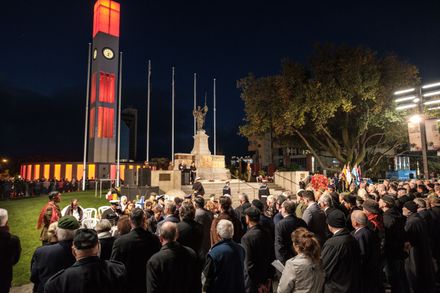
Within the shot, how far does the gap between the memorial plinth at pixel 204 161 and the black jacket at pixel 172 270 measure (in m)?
21.8

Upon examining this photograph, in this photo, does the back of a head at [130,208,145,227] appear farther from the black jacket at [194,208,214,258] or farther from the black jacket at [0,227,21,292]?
the black jacket at [194,208,214,258]

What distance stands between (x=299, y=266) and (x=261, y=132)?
21.8 metres

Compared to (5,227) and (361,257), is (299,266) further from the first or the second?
(5,227)

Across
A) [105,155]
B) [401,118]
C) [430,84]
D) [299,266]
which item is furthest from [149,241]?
[105,155]

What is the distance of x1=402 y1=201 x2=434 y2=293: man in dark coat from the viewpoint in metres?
5.25

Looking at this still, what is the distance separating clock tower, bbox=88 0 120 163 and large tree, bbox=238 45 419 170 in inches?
864

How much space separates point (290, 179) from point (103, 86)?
28.5 metres

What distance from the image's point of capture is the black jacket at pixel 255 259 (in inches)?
163

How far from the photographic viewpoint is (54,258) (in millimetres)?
3307

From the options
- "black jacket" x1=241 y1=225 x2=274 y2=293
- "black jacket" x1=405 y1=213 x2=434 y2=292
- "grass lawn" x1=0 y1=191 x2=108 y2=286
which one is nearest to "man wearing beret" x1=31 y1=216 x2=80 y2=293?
"black jacket" x1=241 y1=225 x2=274 y2=293

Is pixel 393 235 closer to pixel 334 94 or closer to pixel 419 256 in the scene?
pixel 419 256

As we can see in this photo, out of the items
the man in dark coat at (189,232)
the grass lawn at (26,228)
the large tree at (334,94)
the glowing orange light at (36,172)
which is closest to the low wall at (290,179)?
the large tree at (334,94)

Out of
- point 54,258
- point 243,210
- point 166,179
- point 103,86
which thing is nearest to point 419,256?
point 243,210

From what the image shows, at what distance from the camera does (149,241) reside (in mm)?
3627
